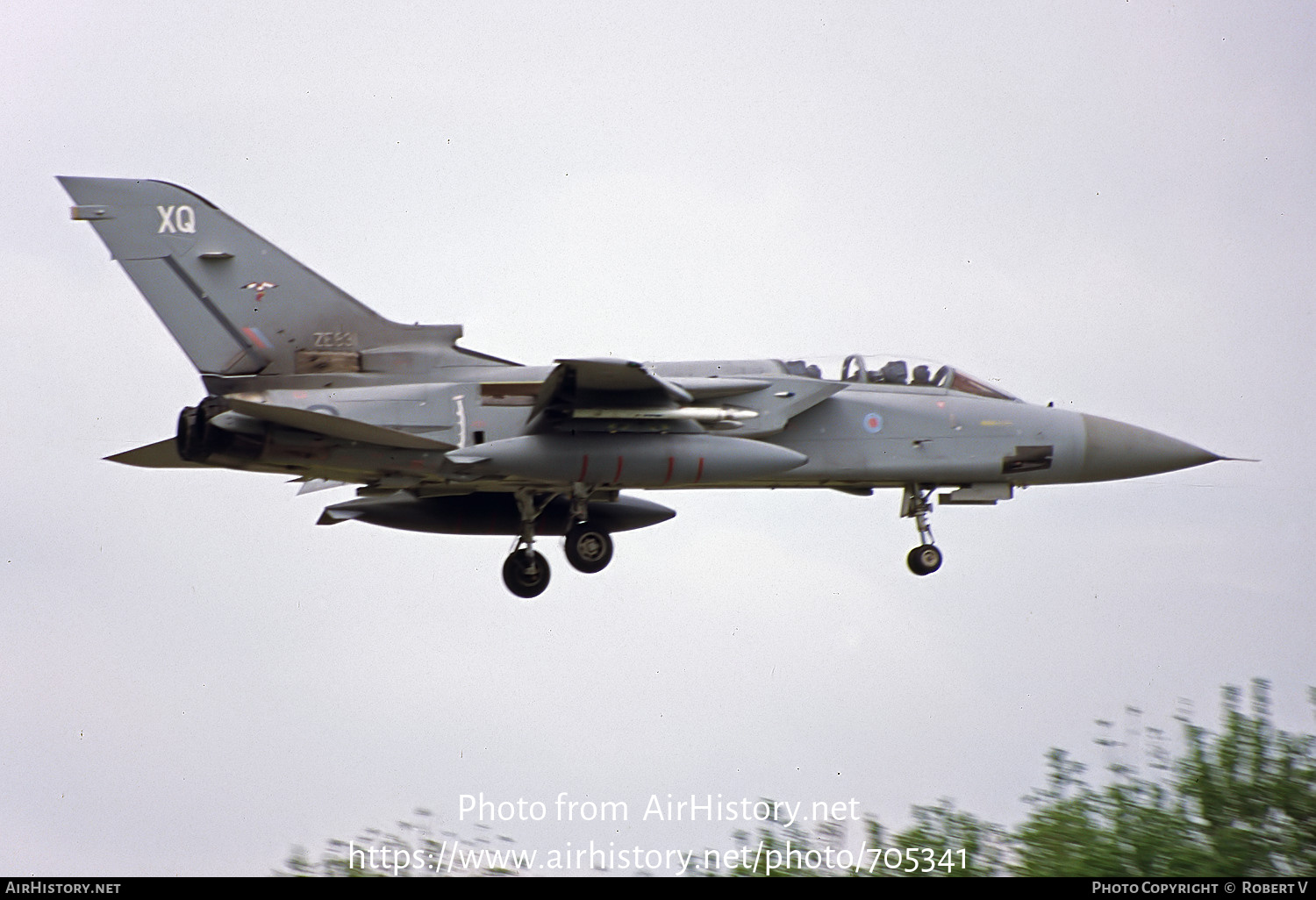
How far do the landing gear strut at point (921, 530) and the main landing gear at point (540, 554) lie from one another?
3576 mm

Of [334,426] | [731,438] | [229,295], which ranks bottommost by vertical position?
[334,426]

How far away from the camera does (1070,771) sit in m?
16.7

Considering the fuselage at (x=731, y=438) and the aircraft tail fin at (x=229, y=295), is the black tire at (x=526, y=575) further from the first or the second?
the aircraft tail fin at (x=229, y=295)

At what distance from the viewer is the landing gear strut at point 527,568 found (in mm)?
18188

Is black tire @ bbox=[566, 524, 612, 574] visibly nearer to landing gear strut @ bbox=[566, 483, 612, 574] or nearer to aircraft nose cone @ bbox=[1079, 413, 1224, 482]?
landing gear strut @ bbox=[566, 483, 612, 574]

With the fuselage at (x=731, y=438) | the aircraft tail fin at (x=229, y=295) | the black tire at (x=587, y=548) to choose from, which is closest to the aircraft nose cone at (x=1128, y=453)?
the fuselage at (x=731, y=438)

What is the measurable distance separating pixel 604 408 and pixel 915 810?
5527 millimetres

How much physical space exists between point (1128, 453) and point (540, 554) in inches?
288

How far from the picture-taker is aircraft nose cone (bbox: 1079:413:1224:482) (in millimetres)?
18406

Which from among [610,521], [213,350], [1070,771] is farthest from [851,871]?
[213,350]

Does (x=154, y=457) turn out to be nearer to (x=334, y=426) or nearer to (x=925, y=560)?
(x=334, y=426)

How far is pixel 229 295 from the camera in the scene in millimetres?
16422

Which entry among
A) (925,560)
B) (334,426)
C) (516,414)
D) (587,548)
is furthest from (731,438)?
(334,426)
